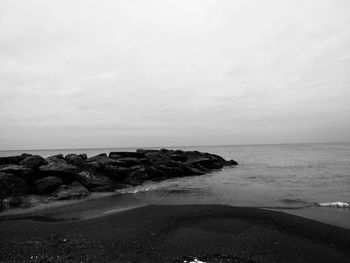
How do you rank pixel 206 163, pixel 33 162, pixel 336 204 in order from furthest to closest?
pixel 206 163
pixel 33 162
pixel 336 204

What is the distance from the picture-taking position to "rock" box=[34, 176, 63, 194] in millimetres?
14461

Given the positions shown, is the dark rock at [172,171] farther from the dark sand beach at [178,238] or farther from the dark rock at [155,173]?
the dark sand beach at [178,238]

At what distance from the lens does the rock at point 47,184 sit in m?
14.5

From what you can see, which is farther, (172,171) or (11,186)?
(172,171)

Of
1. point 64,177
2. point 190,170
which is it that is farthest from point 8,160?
point 190,170

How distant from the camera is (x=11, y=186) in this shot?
1359 centimetres

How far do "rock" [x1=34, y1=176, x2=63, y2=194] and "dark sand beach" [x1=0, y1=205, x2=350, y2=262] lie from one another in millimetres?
4901

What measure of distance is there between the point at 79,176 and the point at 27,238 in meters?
9.27

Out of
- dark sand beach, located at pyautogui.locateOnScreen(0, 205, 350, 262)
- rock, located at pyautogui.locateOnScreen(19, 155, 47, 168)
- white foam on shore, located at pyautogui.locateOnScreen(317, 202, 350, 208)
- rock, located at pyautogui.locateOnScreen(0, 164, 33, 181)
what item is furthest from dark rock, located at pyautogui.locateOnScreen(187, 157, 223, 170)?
dark sand beach, located at pyautogui.locateOnScreen(0, 205, 350, 262)

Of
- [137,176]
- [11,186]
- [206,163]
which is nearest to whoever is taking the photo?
[11,186]

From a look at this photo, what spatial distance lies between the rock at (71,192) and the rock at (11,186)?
1699mm

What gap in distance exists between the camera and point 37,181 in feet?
48.6

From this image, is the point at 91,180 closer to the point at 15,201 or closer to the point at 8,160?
the point at 15,201

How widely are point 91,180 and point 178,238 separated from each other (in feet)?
→ 35.7
